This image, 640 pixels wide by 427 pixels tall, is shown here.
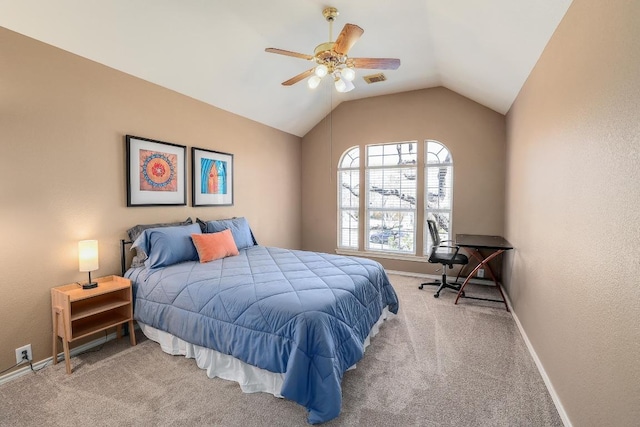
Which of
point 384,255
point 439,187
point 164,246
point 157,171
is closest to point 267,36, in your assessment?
point 157,171

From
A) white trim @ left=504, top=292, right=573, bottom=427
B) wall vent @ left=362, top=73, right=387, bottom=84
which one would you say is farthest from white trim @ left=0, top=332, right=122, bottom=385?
wall vent @ left=362, top=73, right=387, bottom=84

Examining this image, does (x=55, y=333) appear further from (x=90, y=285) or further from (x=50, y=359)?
(x=90, y=285)

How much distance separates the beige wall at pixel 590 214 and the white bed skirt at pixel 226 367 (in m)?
1.36

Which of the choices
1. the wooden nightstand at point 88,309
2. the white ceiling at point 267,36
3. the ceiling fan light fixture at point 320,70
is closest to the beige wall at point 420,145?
the white ceiling at point 267,36

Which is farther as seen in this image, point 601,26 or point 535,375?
point 535,375

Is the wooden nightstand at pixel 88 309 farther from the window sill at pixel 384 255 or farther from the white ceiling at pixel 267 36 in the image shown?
the window sill at pixel 384 255

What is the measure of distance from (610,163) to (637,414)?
103 cm

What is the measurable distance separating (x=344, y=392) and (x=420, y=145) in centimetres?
393

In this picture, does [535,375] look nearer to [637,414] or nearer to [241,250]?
[637,414]

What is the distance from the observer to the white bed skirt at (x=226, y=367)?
6.63 feet

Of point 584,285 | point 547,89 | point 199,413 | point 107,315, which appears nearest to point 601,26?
point 547,89

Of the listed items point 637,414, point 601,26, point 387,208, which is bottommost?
point 637,414

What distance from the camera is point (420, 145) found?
4.82 meters

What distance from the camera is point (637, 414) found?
3.68 feet
